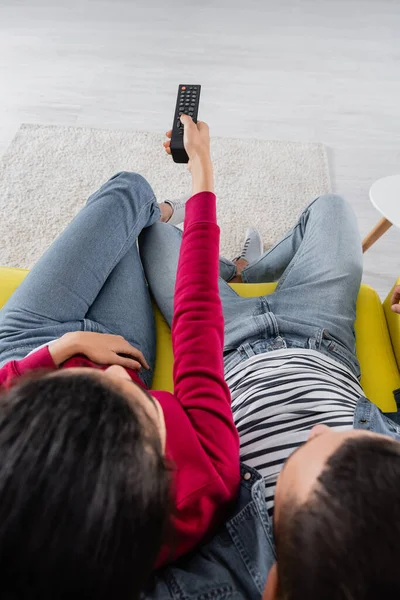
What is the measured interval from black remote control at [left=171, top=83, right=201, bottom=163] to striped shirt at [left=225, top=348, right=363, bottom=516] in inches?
18.2

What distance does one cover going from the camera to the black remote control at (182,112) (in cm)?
95

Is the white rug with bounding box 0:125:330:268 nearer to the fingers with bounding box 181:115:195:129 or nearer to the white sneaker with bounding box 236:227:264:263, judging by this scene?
the white sneaker with bounding box 236:227:264:263

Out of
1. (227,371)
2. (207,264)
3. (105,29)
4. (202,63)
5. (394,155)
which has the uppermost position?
(105,29)

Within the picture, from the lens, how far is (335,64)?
221 cm

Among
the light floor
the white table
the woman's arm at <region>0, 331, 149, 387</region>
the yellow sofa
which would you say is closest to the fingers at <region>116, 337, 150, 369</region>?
the woman's arm at <region>0, 331, 149, 387</region>

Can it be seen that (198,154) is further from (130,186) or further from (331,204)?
(331,204)

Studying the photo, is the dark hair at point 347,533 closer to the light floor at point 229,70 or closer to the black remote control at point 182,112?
the black remote control at point 182,112

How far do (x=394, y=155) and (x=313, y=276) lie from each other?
1161 millimetres

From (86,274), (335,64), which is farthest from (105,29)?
(86,274)

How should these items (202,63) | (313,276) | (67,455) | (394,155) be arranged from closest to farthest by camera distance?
1. (67,455)
2. (313,276)
3. (394,155)
4. (202,63)

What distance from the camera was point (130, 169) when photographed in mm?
1777

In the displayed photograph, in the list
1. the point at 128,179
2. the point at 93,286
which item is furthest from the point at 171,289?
the point at 128,179

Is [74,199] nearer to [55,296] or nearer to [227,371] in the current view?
[55,296]

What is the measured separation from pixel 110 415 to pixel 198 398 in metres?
0.26
